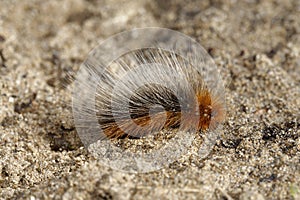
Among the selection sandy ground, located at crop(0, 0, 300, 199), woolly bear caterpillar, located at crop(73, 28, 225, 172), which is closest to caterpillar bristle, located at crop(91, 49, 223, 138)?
woolly bear caterpillar, located at crop(73, 28, 225, 172)

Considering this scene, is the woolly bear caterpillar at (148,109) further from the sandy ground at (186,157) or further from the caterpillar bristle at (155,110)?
the sandy ground at (186,157)

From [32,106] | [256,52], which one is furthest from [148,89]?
[256,52]

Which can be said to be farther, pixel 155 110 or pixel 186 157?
pixel 155 110

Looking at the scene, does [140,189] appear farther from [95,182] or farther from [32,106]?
[32,106]

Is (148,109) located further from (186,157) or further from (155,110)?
(186,157)

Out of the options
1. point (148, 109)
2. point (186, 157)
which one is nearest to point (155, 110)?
point (148, 109)
